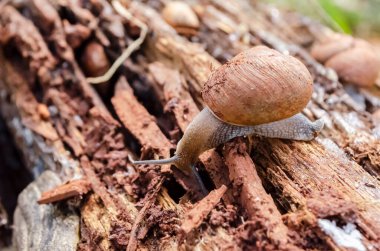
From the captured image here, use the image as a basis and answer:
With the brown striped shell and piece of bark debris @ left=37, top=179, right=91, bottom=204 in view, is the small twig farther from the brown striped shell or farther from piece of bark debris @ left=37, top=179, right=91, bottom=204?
the brown striped shell

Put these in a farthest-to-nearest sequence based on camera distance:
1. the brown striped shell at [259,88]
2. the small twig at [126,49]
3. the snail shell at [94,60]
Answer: the snail shell at [94,60]
the small twig at [126,49]
the brown striped shell at [259,88]

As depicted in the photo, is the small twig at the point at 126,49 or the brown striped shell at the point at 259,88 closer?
the brown striped shell at the point at 259,88

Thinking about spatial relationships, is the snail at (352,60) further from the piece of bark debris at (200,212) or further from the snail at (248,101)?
the piece of bark debris at (200,212)

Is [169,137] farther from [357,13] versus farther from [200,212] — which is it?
[357,13]

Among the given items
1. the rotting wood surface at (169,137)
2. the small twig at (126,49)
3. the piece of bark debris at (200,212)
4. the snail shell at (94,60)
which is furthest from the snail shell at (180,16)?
the piece of bark debris at (200,212)

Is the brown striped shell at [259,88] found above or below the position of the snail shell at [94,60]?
below

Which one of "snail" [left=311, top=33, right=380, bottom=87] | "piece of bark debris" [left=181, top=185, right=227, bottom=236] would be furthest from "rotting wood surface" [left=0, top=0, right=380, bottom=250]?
"snail" [left=311, top=33, right=380, bottom=87]
